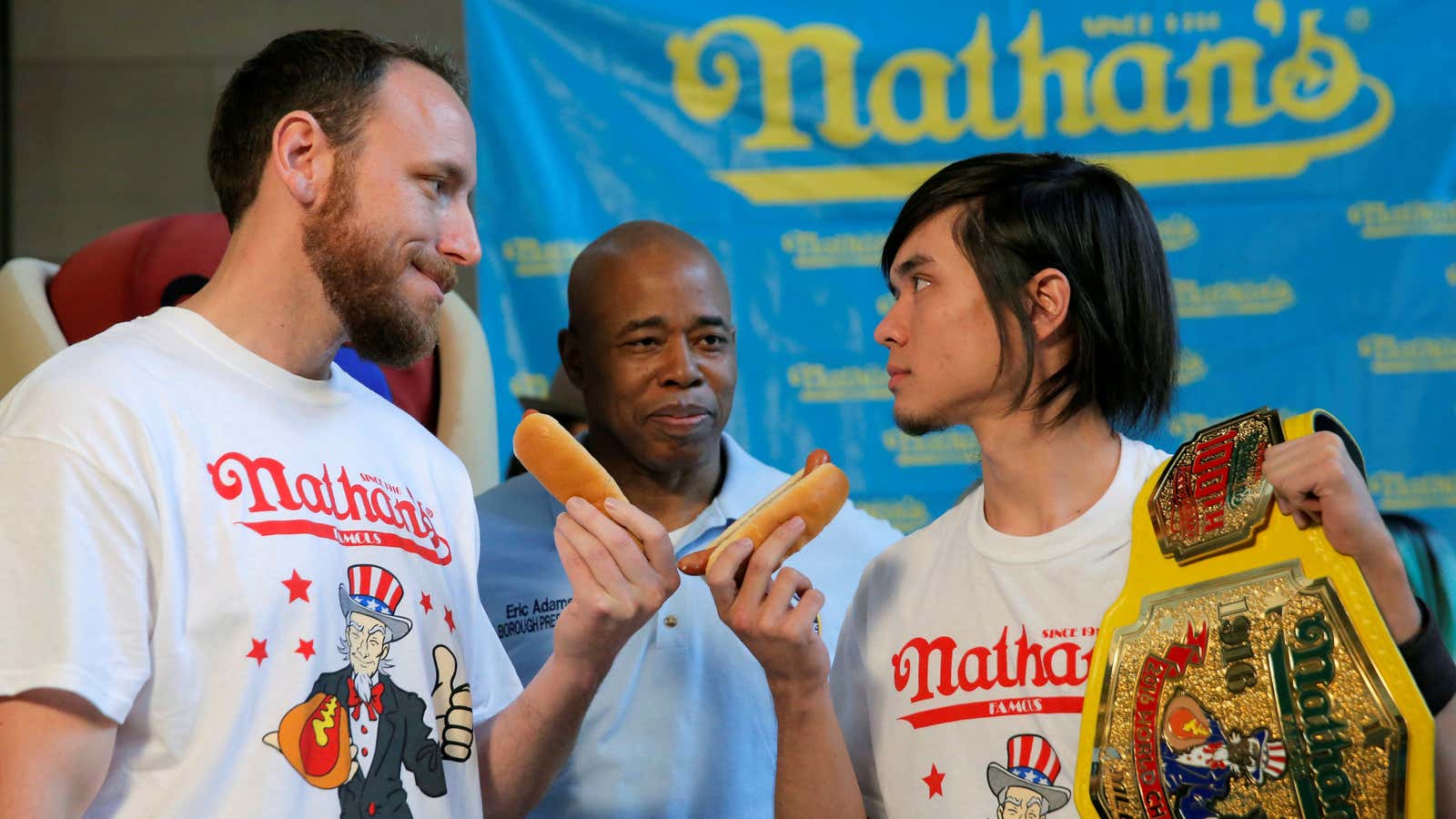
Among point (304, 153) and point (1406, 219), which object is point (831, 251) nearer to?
point (1406, 219)

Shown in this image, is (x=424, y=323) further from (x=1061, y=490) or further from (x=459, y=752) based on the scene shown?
(x=1061, y=490)

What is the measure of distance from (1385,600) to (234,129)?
59.6 inches

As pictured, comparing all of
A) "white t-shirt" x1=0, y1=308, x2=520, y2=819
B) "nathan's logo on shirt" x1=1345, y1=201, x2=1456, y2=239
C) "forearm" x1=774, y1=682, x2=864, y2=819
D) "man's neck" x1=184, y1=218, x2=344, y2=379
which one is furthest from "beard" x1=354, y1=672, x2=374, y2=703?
"nathan's logo on shirt" x1=1345, y1=201, x2=1456, y2=239

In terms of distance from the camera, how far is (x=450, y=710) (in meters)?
1.63

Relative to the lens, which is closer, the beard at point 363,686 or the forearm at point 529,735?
the beard at point 363,686

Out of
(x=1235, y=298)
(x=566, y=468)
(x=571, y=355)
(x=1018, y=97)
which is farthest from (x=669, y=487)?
(x=1235, y=298)

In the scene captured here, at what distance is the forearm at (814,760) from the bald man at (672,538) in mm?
495

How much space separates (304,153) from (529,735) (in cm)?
83

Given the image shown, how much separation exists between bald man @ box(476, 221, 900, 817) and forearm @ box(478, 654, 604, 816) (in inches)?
17.8

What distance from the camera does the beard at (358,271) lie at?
164 cm

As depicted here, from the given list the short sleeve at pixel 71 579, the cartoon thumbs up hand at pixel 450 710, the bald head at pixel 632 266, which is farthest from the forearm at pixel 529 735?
the bald head at pixel 632 266

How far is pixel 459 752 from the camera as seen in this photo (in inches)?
63.6

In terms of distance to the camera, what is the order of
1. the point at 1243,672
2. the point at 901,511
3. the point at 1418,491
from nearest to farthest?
the point at 1243,672 → the point at 1418,491 → the point at 901,511

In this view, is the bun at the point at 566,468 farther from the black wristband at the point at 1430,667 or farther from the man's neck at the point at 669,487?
the black wristband at the point at 1430,667
